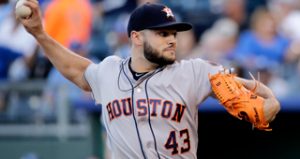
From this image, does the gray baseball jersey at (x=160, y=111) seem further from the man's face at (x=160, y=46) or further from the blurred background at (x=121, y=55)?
the blurred background at (x=121, y=55)

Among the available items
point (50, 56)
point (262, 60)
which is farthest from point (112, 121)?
point (262, 60)

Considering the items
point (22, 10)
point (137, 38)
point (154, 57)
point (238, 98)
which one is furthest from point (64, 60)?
point (238, 98)

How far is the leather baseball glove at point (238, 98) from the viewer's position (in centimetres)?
363

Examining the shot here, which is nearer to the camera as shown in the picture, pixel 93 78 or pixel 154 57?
pixel 154 57

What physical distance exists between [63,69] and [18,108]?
13.8ft

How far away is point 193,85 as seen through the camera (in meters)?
3.81

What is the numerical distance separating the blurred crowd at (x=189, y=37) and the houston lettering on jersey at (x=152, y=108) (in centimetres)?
247

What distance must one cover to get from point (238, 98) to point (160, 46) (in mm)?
495

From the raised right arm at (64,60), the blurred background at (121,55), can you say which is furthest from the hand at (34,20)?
the blurred background at (121,55)

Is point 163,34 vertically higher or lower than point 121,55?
higher

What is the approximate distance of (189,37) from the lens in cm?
807

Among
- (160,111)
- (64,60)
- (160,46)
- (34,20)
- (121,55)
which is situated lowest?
(121,55)

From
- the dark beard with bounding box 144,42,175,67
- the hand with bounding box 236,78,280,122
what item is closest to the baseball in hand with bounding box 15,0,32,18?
the dark beard with bounding box 144,42,175,67

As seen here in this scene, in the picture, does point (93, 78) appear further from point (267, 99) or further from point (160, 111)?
point (267, 99)
